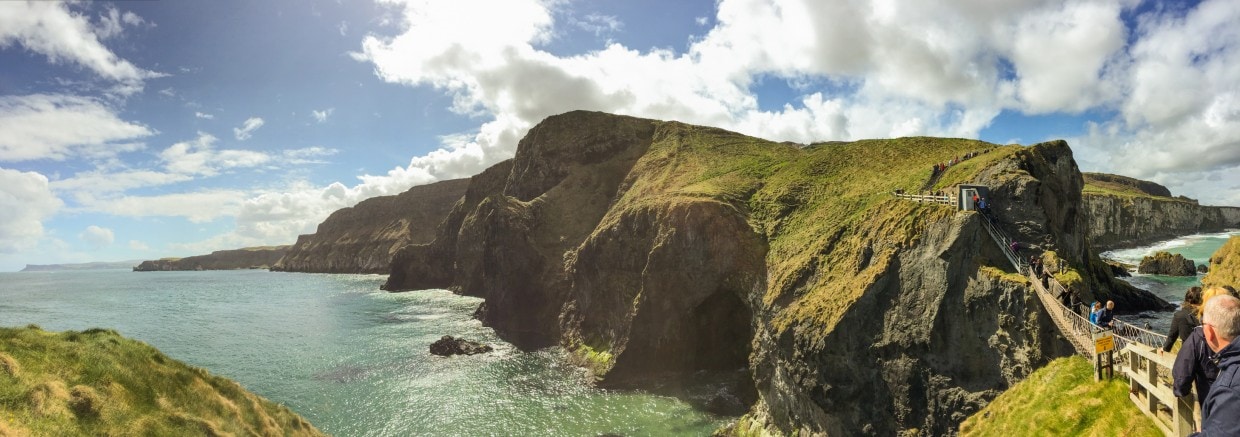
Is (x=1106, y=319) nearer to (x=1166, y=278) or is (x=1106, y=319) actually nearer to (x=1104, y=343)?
(x=1104, y=343)

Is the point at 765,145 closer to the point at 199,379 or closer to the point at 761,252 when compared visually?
the point at 761,252

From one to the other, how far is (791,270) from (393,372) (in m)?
45.0

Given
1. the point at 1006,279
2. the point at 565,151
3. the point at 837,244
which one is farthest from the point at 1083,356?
the point at 565,151

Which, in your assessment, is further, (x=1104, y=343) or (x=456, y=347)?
(x=456, y=347)

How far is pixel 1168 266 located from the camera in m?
84.5

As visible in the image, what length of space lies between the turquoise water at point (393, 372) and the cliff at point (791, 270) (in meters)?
6.06

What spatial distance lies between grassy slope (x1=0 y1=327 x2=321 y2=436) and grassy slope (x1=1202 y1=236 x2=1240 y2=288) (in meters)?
61.4

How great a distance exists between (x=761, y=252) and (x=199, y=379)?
1686 inches

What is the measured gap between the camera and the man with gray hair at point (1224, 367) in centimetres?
618

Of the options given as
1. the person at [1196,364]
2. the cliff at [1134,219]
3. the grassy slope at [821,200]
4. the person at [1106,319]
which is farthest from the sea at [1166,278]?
the person at [1196,364]

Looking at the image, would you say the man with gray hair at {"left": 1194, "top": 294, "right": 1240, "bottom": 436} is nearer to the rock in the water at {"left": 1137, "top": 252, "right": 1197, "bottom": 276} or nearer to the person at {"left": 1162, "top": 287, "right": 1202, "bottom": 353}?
the person at {"left": 1162, "top": 287, "right": 1202, "bottom": 353}

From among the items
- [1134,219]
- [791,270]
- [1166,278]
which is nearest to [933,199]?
[791,270]

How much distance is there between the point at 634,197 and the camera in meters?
82.6

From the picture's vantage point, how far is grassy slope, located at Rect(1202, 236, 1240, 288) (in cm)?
3525
